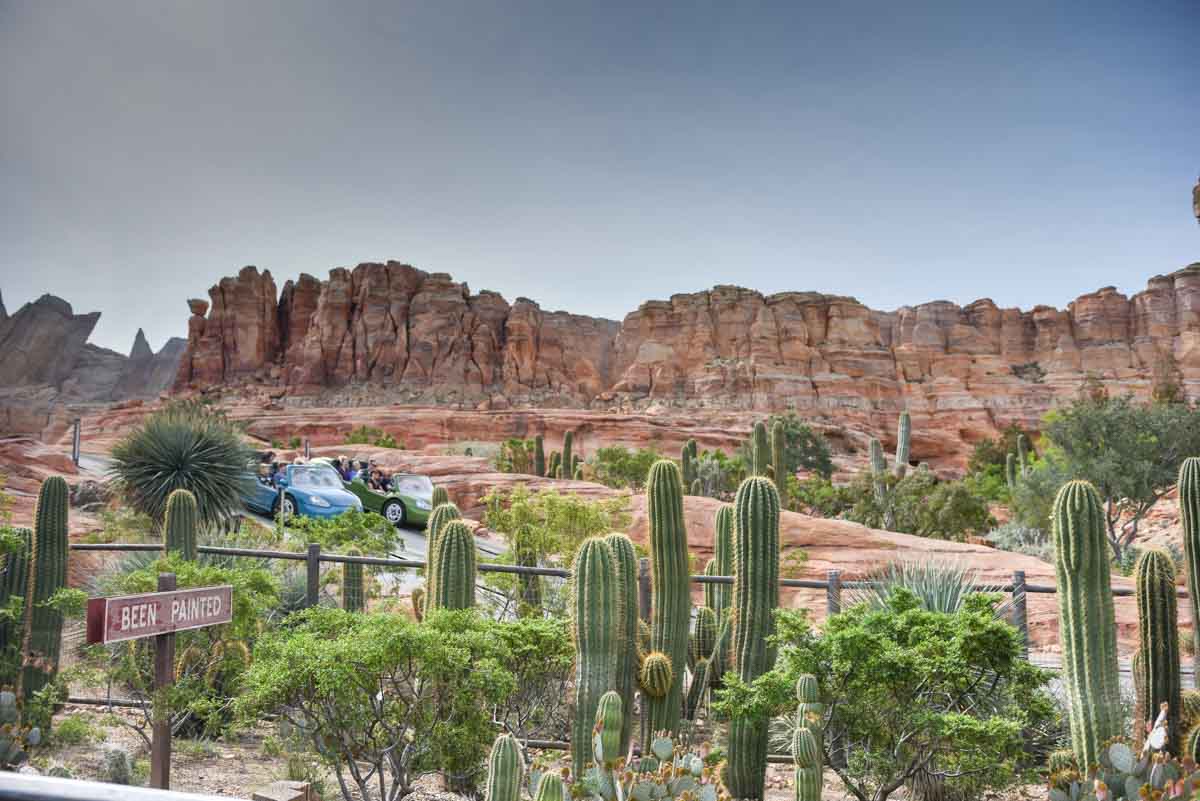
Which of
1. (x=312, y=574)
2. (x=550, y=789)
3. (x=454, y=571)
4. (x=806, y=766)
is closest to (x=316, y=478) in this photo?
(x=312, y=574)

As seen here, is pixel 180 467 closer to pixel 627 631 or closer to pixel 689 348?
pixel 627 631

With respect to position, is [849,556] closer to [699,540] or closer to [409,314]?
[699,540]

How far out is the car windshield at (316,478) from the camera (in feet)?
62.6

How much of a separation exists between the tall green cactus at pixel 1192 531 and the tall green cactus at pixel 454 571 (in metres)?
5.87

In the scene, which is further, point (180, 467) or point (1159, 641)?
point (180, 467)

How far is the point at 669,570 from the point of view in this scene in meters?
7.16

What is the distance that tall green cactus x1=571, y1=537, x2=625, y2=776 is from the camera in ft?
19.6

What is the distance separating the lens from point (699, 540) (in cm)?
1983

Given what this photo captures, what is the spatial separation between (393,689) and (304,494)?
13.6m

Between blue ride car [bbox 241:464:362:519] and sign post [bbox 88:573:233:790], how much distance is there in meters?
12.4

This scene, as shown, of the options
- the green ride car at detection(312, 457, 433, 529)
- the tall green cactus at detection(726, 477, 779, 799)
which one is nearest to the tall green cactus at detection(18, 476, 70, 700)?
the tall green cactus at detection(726, 477, 779, 799)

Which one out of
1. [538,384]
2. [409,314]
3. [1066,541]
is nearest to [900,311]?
[538,384]

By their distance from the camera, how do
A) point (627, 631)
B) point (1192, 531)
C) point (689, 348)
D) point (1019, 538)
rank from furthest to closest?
point (689, 348) < point (1019, 538) < point (1192, 531) < point (627, 631)

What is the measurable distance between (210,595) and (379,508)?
53.2ft
